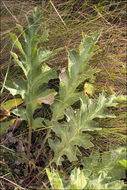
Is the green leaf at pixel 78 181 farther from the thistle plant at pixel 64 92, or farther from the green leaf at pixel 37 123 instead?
the green leaf at pixel 37 123

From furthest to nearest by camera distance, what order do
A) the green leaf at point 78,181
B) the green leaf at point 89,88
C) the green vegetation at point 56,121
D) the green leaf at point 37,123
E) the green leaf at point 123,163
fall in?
the green leaf at point 89,88 → the green leaf at point 37,123 → the green vegetation at point 56,121 → the green leaf at point 123,163 → the green leaf at point 78,181

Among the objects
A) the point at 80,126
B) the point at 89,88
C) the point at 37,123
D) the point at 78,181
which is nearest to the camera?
the point at 78,181

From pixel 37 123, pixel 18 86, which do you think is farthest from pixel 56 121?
pixel 18 86

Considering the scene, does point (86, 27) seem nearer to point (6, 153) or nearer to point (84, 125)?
point (84, 125)

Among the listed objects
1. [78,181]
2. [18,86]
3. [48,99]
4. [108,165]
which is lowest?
[108,165]

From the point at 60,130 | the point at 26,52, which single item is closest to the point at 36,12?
the point at 26,52

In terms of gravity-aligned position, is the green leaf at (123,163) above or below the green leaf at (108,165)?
above

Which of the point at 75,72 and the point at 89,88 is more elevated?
the point at 75,72

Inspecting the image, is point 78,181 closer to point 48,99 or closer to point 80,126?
point 80,126

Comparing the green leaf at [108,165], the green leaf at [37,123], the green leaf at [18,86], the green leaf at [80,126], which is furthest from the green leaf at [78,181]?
the green leaf at [18,86]

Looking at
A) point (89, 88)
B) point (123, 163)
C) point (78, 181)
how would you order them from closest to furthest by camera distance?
point (78, 181), point (123, 163), point (89, 88)

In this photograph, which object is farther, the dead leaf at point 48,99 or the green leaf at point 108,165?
the dead leaf at point 48,99

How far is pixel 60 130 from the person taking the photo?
4.98ft

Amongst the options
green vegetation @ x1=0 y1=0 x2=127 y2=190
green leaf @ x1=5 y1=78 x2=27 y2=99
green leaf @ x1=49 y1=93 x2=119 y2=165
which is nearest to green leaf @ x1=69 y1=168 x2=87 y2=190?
green vegetation @ x1=0 y1=0 x2=127 y2=190
